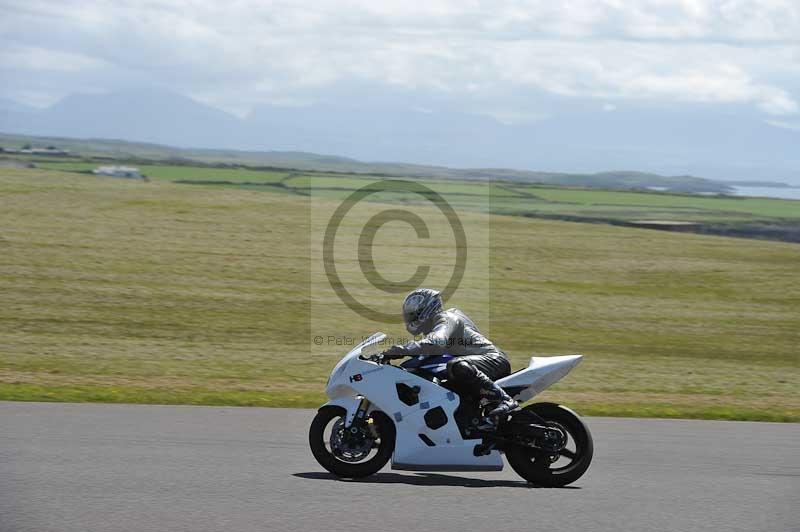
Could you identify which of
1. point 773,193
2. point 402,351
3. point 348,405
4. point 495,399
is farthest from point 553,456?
point 773,193

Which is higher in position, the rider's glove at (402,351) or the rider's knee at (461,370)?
the rider's glove at (402,351)

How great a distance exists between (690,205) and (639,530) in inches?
3269

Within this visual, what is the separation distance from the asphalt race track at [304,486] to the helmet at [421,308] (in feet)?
4.10

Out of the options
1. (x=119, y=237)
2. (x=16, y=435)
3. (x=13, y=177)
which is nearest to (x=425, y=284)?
(x=119, y=237)

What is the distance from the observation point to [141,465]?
337 inches

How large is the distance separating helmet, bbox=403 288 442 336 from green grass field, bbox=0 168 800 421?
5.15 meters

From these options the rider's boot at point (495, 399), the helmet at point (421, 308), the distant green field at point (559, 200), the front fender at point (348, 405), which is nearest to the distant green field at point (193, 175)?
the distant green field at point (559, 200)

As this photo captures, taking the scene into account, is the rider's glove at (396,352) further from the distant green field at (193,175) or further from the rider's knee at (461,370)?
the distant green field at (193,175)

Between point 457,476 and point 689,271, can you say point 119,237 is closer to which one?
point 689,271

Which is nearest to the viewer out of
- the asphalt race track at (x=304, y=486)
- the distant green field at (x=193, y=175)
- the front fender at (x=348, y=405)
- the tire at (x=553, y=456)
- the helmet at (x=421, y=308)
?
the asphalt race track at (x=304, y=486)

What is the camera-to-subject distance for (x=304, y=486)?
8062mm

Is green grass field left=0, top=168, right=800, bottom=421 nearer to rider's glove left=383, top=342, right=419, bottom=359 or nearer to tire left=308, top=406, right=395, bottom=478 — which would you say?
tire left=308, top=406, right=395, bottom=478

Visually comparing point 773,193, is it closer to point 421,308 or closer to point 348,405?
point 421,308

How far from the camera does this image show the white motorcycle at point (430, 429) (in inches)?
338
